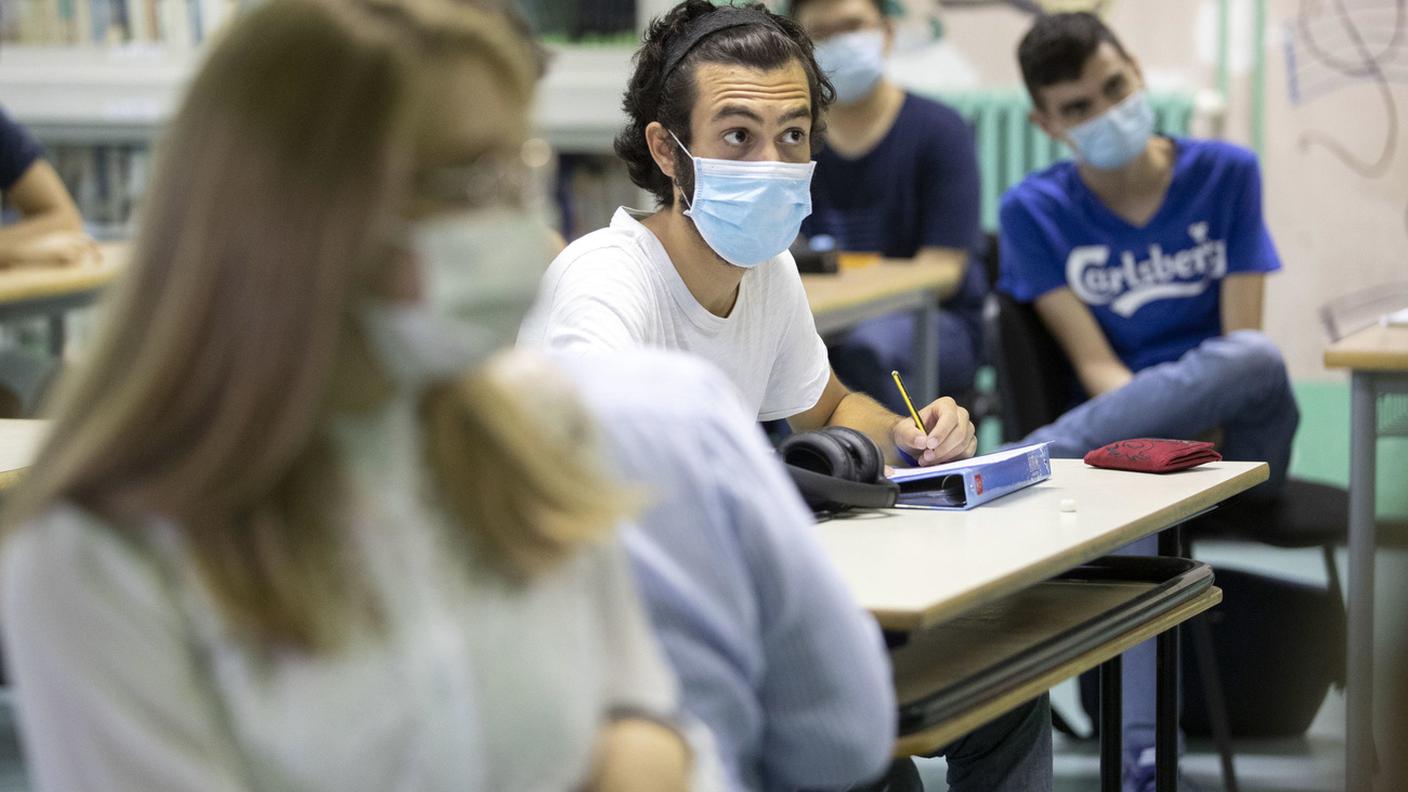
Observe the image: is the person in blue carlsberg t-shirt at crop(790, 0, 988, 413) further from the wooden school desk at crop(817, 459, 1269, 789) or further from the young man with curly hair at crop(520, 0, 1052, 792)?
the wooden school desk at crop(817, 459, 1269, 789)

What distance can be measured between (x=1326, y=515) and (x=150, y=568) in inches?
93.3

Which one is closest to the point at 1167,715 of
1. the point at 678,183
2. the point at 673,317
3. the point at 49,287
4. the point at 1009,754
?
the point at 1009,754

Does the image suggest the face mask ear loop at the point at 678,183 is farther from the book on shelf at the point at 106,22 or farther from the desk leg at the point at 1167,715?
the book on shelf at the point at 106,22

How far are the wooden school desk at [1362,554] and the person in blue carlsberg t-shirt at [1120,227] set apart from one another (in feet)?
1.12

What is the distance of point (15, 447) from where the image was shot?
2023mm

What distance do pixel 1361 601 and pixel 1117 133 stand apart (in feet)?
3.34

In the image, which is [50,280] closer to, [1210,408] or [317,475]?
[1210,408]

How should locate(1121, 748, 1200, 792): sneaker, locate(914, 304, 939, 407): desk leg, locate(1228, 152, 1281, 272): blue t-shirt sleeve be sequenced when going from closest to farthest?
locate(1121, 748, 1200, 792): sneaker → locate(1228, 152, 1281, 272): blue t-shirt sleeve → locate(914, 304, 939, 407): desk leg

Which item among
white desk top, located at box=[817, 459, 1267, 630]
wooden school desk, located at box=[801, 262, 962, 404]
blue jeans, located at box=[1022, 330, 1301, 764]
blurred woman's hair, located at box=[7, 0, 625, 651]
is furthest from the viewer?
wooden school desk, located at box=[801, 262, 962, 404]

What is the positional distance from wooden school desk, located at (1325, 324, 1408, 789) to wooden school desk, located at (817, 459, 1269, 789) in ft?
2.42

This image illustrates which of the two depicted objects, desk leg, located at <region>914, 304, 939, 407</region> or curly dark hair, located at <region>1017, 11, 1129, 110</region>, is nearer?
curly dark hair, located at <region>1017, 11, 1129, 110</region>

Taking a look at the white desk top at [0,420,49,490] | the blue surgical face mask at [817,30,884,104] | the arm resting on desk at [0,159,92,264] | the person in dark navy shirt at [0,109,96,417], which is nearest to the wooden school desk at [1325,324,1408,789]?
the blue surgical face mask at [817,30,884,104]

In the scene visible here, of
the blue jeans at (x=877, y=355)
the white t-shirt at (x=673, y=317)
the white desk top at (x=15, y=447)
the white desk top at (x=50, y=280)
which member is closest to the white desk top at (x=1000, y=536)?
the white t-shirt at (x=673, y=317)

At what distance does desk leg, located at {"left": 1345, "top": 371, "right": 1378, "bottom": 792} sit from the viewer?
8.41 feet
